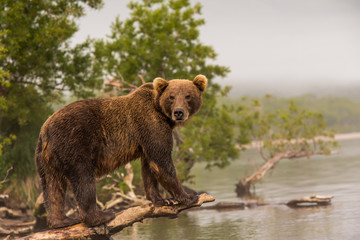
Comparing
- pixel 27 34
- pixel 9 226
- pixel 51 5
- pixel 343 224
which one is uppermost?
pixel 51 5

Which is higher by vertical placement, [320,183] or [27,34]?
[27,34]

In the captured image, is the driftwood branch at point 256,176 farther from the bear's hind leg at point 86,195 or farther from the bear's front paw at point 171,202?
the bear's hind leg at point 86,195

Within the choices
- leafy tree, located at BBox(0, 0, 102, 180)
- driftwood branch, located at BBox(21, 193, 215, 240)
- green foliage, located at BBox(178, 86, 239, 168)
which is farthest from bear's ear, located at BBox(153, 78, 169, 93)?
green foliage, located at BBox(178, 86, 239, 168)

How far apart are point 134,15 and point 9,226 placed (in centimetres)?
1090

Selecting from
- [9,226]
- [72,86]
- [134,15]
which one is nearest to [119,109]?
[9,226]

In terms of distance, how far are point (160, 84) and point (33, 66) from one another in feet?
38.2

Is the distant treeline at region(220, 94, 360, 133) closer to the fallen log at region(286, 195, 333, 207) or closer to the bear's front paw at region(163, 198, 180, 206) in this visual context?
the fallen log at region(286, 195, 333, 207)

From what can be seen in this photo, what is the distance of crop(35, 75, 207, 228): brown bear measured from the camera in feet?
20.5

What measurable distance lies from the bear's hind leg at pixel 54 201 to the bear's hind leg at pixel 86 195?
0.24 metres

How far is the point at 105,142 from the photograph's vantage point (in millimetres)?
6457

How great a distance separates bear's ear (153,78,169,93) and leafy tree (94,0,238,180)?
12907 millimetres

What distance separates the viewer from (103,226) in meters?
6.52

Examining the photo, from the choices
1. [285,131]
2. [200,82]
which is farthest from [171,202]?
[285,131]

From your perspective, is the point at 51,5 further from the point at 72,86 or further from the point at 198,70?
the point at 198,70
